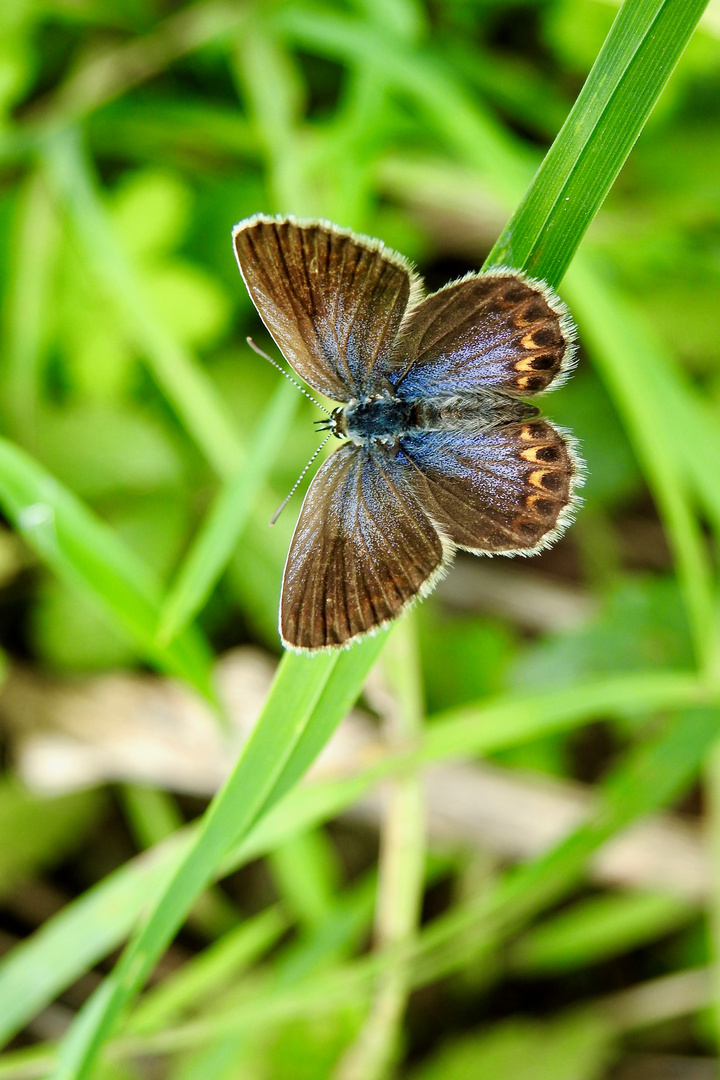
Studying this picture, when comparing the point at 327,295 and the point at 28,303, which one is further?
the point at 28,303

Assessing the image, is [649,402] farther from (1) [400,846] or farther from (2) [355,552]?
(1) [400,846]

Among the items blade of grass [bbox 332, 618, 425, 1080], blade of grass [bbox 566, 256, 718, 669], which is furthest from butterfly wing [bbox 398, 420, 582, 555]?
blade of grass [bbox 566, 256, 718, 669]

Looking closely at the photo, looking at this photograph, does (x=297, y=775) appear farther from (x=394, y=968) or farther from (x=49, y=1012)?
(x=49, y=1012)

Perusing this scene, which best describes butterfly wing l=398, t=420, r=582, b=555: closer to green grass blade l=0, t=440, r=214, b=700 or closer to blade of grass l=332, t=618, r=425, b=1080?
blade of grass l=332, t=618, r=425, b=1080

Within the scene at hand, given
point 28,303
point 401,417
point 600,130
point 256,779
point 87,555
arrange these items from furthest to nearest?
point 28,303 → point 87,555 → point 401,417 → point 256,779 → point 600,130

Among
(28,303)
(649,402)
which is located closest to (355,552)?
(649,402)

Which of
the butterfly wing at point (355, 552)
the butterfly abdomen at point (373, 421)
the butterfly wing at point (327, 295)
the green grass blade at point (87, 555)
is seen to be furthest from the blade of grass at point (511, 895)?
the butterfly wing at point (327, 295)
